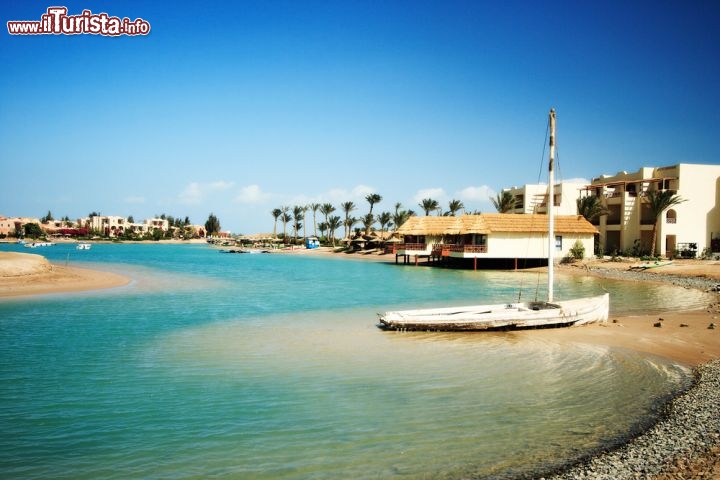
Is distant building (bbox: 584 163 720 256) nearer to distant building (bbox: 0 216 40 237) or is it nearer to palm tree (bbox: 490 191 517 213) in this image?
palm tree (bbox: 490 191 517 213)

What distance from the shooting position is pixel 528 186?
6050cm

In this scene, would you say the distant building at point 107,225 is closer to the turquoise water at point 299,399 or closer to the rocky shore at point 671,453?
the turquoise water at point 299,399

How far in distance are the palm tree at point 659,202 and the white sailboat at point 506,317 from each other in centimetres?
3077

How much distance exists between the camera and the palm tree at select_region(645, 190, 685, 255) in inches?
1757

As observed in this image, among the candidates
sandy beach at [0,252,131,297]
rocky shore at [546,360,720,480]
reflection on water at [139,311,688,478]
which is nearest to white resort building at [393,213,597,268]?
sandy beach at [0,252,131,297]

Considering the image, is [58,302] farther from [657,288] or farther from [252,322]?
[657,288]

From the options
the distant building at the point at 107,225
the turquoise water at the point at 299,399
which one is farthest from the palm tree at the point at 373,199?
the distant building at the point at 107,225

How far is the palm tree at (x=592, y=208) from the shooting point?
5150cm

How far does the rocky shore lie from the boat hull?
25.9ft

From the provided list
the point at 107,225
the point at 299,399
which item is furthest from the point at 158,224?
the point at 299,399

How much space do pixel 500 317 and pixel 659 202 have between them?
35.3 metres

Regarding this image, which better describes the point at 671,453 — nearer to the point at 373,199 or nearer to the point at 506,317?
the point at 506,317

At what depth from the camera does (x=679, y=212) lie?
1841 inches

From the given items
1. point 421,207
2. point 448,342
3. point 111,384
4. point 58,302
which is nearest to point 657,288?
point 448,342
